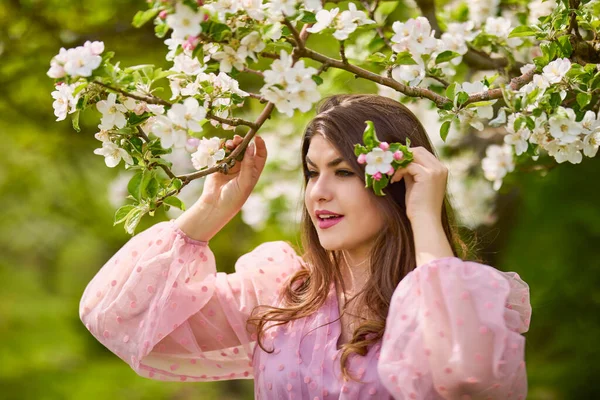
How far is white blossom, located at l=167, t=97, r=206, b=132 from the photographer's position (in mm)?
1540

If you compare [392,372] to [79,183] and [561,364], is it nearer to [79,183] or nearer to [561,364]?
[561,364]

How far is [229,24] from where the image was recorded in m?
1.51

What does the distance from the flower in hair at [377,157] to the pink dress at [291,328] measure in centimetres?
24

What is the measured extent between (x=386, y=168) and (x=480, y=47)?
3.18 feet

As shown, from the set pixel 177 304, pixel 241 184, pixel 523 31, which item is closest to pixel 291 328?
pixel 177 304

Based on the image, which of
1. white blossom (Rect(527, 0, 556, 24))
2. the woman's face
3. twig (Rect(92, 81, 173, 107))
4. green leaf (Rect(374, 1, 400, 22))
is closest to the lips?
the woman's face

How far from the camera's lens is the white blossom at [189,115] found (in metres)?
1.54

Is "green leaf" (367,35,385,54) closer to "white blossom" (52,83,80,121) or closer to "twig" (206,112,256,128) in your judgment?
"twig" (206,112,256,128)

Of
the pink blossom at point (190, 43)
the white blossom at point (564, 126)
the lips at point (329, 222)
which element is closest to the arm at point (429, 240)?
the lips at point (329, 222)

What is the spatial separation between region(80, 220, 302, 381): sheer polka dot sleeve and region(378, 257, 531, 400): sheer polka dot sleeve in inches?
28.1

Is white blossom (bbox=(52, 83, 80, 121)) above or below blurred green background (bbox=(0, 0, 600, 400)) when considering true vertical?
above

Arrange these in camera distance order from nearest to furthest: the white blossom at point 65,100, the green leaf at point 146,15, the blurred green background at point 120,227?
the green leaf at point 146,15, the white blossom at point 65,100, the blurred green background at point 120,227

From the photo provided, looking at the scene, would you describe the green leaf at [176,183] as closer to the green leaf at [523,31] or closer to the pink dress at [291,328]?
the pink dress at [291,328]

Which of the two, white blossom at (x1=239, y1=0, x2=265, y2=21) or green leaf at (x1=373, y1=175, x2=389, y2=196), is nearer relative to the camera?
white blossom at (x1=239, y1=0, x2=265, y2=21)
